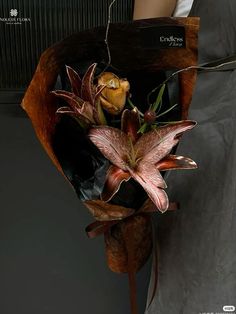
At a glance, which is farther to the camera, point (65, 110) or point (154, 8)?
point (154, 8)

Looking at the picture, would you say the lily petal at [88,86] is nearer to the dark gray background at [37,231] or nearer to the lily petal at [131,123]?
the lily petal at [131,123]

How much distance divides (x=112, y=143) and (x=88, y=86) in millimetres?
92

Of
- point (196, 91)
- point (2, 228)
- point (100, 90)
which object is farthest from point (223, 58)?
point (2, 228)

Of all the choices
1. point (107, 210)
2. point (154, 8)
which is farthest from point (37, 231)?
point (154, 8)

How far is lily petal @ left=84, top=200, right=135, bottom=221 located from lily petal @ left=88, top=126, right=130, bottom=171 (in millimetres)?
68

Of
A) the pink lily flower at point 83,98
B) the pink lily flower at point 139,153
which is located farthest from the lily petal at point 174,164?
the pink lily flower at point 83,98

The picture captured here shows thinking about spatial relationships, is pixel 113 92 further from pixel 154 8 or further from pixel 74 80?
pixel 154 8

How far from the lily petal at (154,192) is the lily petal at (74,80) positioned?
16 centimetres

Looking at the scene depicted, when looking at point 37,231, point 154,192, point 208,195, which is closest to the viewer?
point 154,192

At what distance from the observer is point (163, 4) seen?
3.04 feet

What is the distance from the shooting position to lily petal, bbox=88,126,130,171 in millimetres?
727

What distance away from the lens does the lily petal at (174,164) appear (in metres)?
0.74

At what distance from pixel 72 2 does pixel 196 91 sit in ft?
1.04

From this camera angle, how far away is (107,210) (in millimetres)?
777
